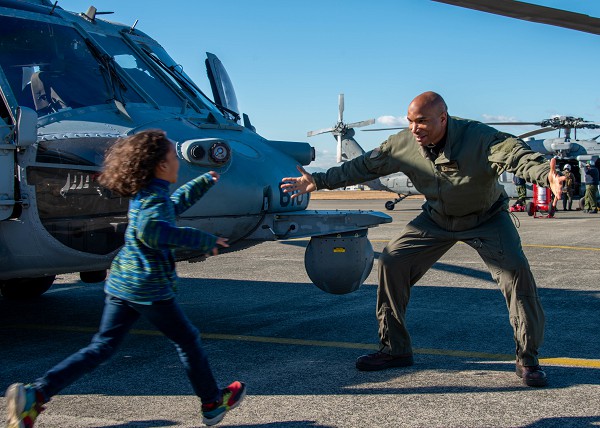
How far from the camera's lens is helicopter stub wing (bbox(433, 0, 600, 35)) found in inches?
95.0

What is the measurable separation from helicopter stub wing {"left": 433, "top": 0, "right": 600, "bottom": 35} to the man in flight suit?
1544mm

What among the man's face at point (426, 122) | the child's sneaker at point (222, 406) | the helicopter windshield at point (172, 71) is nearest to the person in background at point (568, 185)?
the man's face at point (426, 122)

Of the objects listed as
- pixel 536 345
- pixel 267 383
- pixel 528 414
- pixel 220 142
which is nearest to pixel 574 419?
pixel 528 414

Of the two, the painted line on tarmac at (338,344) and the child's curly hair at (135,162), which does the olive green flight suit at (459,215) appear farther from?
the child's curly hair at (135,162)

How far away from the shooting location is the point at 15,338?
6082 millimetres

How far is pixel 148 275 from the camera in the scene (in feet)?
11.9

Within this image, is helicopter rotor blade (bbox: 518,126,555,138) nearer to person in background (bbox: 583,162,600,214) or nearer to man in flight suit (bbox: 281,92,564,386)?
person in background (bbox: 583,162,600,214)

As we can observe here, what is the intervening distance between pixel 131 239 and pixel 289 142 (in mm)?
3030

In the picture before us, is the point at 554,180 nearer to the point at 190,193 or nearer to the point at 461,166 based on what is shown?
the point at 461,166

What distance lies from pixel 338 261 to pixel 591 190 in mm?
22726

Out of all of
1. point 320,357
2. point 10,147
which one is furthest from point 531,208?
point 10,147

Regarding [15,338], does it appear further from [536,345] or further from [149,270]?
[536,345]

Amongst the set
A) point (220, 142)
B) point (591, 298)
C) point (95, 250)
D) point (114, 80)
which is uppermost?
point (114, 80)

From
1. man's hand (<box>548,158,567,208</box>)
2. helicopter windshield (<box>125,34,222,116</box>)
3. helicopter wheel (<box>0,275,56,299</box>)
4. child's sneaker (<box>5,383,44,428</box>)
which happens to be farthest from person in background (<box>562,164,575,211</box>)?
helicopter wheel (<box>0,275,56,299</box>)
